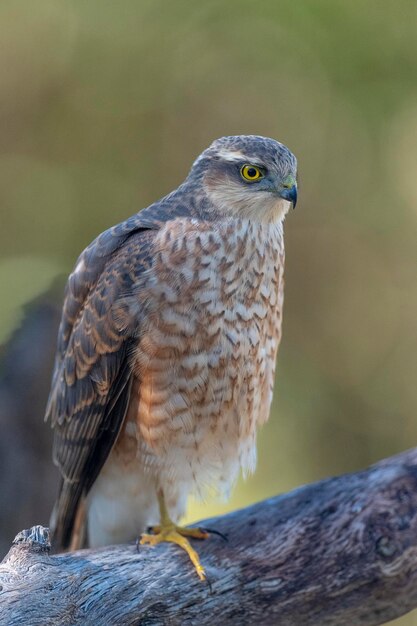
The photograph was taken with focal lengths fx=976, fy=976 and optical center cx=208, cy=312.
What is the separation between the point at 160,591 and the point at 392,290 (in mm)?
4131

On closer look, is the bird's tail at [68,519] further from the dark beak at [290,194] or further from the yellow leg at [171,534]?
the dark beak at [290,194]

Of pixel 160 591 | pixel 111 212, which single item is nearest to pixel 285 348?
pixel 111 212

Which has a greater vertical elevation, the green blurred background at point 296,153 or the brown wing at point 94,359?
the green blurred background at point 296,153

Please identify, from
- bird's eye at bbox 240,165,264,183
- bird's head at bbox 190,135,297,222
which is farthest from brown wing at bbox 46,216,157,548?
bird's eye at bbox 240,165,264,183

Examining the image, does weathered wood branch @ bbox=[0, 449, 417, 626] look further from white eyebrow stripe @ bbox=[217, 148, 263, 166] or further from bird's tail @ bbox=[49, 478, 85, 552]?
white eyebrow stripe @ bbox=[217, 148, 263, 166]

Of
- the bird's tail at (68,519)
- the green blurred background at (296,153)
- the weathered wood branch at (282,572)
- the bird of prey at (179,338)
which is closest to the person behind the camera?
the weathered wood branch at (282,572)

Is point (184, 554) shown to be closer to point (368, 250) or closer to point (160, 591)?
point (160, 591)

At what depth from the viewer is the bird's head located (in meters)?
3.92

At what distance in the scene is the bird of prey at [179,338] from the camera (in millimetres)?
3895

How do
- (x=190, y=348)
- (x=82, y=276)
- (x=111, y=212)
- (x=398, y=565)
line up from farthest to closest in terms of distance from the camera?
(x=111, y=212), (x=82, y=276), (x=190, y=348), (x=398, y=565)

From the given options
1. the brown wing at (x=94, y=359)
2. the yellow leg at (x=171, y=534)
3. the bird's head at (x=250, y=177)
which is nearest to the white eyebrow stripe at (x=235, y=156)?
the bird's head at (x=250, y=177)

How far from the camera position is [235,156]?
402 cm

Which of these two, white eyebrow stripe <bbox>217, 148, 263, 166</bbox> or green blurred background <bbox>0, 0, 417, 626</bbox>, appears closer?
white eyebrow stripe <bbox>217, 148, 263, 166</bbox>

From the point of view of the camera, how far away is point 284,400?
23.5ft
